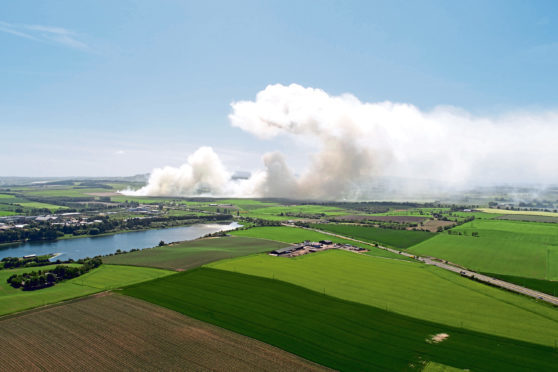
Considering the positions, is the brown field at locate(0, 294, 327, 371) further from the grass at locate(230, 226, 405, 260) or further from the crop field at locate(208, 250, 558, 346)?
the grass at locate(230, 226, 405, 260)

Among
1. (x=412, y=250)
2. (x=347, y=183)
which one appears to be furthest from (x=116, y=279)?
(x=347, y=183)

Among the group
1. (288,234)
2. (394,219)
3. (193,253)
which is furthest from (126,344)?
(394,219)

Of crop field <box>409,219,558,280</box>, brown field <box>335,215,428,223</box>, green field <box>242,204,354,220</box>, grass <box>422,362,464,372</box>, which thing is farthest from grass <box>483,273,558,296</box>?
green field <box>242,204,354,220</box>

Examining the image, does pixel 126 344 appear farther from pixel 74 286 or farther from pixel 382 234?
pixel 382 234

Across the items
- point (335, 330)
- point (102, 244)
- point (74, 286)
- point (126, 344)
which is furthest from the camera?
point (102, 244)

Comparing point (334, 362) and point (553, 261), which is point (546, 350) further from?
point (553, 261)
